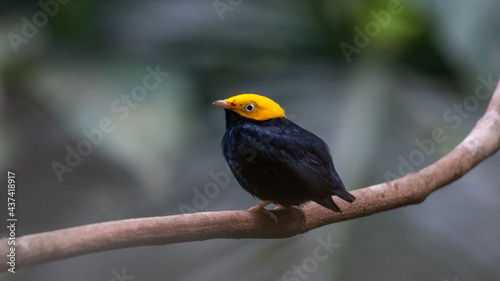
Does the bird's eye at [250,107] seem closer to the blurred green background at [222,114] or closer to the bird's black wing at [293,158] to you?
the bird's black wing at [293,158]

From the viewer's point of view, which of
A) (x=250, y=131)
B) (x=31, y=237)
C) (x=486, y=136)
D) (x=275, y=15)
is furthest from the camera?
(x=275, y=15)

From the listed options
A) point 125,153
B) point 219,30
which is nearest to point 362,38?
point 219,30

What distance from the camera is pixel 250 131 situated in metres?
1.11

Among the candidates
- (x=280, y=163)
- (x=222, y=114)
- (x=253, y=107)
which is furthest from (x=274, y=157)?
(x=222, y=114)

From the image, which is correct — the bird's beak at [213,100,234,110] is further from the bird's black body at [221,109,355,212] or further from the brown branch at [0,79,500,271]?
the brown branch at [0,79,500,271]

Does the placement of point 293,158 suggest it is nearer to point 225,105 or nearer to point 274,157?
point 274,157

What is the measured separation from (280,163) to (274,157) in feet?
0.06

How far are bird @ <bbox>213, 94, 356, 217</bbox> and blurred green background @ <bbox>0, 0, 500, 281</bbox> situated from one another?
195 mm

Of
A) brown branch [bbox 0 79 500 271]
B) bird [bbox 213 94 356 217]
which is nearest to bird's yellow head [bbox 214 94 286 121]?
bird [bbox 213 94 356 217]

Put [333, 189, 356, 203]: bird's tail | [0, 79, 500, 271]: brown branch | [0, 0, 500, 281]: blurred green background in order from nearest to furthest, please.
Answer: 1. [0, 79, 500, 271]: brown branch
2. [333, 189, 356, 203]: bird's tail
3. [0, 0, 500, 281]: blurred green background

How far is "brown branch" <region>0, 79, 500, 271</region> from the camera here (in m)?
0.76

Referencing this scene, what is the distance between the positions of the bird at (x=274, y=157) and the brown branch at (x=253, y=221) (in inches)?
3.0

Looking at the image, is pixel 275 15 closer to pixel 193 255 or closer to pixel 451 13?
pixel 451 13

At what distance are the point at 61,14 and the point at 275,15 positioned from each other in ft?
2.24
